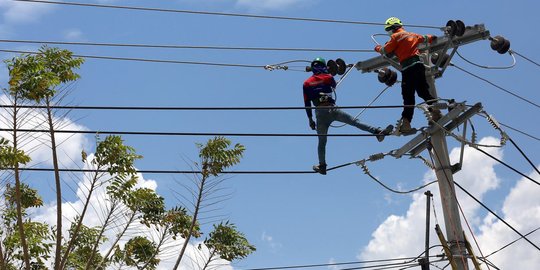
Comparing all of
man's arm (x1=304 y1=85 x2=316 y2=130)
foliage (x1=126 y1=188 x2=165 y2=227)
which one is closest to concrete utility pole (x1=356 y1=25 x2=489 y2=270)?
man's arm (x1=304 y1=85 x2=316 y2=130)

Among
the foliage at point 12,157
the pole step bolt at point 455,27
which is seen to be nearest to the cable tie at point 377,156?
the pole step bolt at point 455,27

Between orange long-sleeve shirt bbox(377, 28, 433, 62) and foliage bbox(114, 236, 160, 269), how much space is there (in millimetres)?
5214

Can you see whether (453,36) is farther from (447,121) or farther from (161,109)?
(161,109)

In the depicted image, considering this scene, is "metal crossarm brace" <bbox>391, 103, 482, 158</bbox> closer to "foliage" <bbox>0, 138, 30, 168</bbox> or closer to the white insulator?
the white insulator

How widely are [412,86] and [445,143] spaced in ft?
2.83

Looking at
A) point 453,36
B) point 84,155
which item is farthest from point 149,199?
point 453,36

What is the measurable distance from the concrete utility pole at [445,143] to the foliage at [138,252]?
457 centimetres

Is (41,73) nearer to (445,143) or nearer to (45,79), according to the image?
(45,79)

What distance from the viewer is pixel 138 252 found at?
43.2 ft

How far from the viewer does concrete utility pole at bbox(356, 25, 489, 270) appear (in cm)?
991

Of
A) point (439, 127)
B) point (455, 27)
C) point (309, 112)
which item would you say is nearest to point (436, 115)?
point (439, 127)

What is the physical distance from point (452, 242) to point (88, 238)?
6.09 meters

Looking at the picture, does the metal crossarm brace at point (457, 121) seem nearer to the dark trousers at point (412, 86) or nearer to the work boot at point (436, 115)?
the work boot at point (436, 115)

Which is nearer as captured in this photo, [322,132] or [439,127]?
[439,127]
